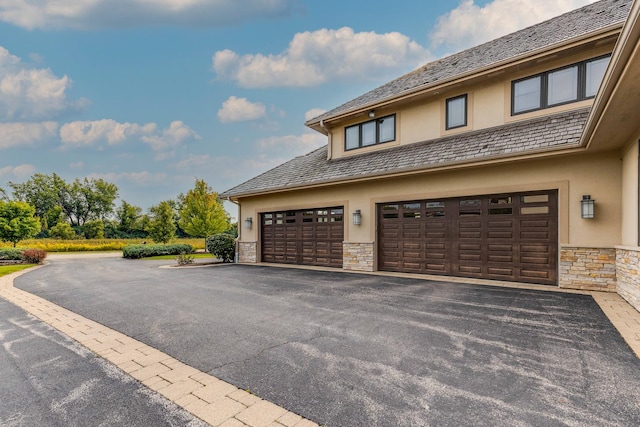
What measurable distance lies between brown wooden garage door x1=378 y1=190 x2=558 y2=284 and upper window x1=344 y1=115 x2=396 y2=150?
9.01ft

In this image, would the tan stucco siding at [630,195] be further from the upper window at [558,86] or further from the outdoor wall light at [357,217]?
the outdoor wall light at [357,217]

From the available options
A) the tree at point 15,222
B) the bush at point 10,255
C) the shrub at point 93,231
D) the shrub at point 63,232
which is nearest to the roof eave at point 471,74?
the bush at point 10,255

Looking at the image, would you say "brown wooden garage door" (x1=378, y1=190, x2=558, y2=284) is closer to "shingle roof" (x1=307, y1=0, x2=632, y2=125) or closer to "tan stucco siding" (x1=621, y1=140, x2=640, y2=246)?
"tan stucco siding" (x1=621, y1=140, x2=640, y2=246)

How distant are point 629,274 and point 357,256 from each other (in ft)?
21.7

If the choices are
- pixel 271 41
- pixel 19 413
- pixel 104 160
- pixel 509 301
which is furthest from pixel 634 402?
pixel 104 160

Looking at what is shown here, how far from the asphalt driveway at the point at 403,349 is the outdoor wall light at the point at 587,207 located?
1827mm

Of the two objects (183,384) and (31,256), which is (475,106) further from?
(31,256)

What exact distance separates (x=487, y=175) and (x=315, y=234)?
6305 millimetres

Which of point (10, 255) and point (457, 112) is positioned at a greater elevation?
point (457, 112)

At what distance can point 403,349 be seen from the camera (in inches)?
143

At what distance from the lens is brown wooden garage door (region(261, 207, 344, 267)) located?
11.4 meters

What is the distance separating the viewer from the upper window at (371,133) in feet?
36.1

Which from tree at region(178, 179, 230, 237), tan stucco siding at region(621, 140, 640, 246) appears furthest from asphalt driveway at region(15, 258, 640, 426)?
tree at region(178, 179, 230, 237)

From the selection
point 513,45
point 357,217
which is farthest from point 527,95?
point 357,217
